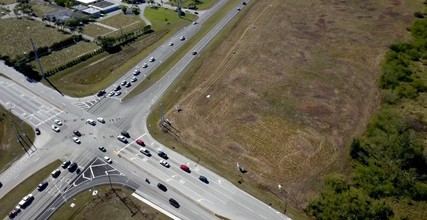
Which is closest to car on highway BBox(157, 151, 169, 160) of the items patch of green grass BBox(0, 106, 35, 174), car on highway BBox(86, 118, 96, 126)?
car on highway BBox(86, 118, 96, 126)

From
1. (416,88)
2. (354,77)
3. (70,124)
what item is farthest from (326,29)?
(70,124)

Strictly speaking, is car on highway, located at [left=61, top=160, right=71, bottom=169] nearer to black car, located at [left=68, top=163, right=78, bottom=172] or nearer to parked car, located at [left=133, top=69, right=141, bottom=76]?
black car, located at [left=68, top=163, right=78, bottom=172]

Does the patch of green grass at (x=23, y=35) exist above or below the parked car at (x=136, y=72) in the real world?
above

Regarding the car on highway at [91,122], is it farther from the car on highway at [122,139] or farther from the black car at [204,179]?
the black car at [204,179]

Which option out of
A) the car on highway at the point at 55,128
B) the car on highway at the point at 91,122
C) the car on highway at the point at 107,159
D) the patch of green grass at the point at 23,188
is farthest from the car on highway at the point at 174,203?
the car on highway at the point at 55,128

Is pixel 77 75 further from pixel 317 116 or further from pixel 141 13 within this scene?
pixel 317 116

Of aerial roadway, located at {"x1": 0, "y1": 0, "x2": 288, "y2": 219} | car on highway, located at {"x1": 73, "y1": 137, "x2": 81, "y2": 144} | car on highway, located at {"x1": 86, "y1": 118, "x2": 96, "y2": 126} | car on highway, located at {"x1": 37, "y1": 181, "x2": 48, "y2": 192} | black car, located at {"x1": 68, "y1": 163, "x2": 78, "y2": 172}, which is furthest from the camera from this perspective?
car on highway, located at {"x1": 86, "y1": 118, "x2": 96, "y2": 126}

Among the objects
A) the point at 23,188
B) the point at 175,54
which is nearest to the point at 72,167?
the point at 23,188
